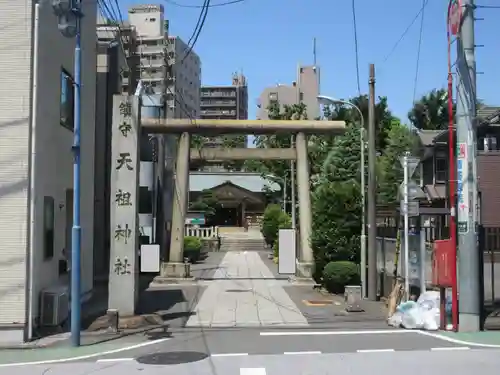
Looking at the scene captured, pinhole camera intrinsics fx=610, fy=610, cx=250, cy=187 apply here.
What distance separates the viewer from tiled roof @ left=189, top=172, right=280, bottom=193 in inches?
2504

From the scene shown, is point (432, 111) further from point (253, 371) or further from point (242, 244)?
point (253, 371)

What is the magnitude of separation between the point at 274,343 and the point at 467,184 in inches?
197

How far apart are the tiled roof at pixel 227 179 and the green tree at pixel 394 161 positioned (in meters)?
21.2

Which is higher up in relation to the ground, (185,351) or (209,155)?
(209,155)

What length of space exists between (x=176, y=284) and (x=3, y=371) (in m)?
14.5

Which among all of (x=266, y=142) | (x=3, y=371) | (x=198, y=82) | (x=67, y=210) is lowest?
(x=3, y=371)

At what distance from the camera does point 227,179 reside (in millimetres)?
65125

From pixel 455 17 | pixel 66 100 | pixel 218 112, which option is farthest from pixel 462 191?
pixel 218 112

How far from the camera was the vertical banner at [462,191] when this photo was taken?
40.2 ft

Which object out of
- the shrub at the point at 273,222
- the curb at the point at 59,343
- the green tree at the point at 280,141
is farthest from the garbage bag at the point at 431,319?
the green tree at the point at 280,141

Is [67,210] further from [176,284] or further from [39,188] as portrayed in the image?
[176,284]

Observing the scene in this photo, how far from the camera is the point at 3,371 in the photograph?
916cm

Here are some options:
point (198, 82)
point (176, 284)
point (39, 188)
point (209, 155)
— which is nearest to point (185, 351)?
point (39, 188)

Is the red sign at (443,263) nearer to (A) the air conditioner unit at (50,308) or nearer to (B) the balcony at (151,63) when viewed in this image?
(A) the air conditioner unit at (50,308)
